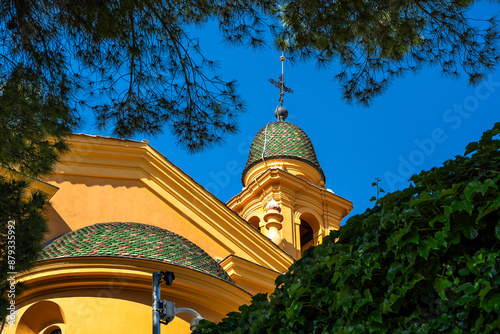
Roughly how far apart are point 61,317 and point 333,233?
26.6 feet

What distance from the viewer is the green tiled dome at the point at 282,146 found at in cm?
2544

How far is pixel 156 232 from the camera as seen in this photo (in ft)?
45.6

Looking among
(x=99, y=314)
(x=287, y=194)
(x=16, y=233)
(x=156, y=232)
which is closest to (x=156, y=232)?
(x=156, y=232)

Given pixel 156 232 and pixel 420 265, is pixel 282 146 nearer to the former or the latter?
pixel 156 232

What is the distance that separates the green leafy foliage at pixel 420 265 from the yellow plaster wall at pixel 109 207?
Answer: 11.0 m

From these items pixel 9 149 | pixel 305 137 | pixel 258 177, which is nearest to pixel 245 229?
pixel 258 177

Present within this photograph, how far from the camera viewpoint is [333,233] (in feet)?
17.6

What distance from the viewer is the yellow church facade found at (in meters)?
11.8

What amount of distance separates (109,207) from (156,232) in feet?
9.31

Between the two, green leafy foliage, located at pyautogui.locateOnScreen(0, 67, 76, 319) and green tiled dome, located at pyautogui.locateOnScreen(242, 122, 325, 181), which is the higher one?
green tiled dome, located at pyautogui.locateOnScreen(242, 122, 325, 181)

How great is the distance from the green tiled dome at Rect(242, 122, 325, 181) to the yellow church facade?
44 millimetres

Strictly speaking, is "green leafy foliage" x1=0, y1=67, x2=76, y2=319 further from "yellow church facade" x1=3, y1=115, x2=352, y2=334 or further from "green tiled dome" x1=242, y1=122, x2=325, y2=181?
"green tiled dome" x1=242, y1=122, x2=325, y2=181

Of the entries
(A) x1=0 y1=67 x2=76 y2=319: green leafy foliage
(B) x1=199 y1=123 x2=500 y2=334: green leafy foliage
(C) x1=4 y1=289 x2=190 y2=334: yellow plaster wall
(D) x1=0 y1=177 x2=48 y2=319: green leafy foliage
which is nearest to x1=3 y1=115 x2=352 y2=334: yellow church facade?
(C) x1=4 y1=289 x2=190 y2=334: yellow plaster wall

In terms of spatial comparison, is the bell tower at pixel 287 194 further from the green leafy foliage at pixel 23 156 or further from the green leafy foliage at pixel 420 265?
the green leafy foliage at pixel 420 265
